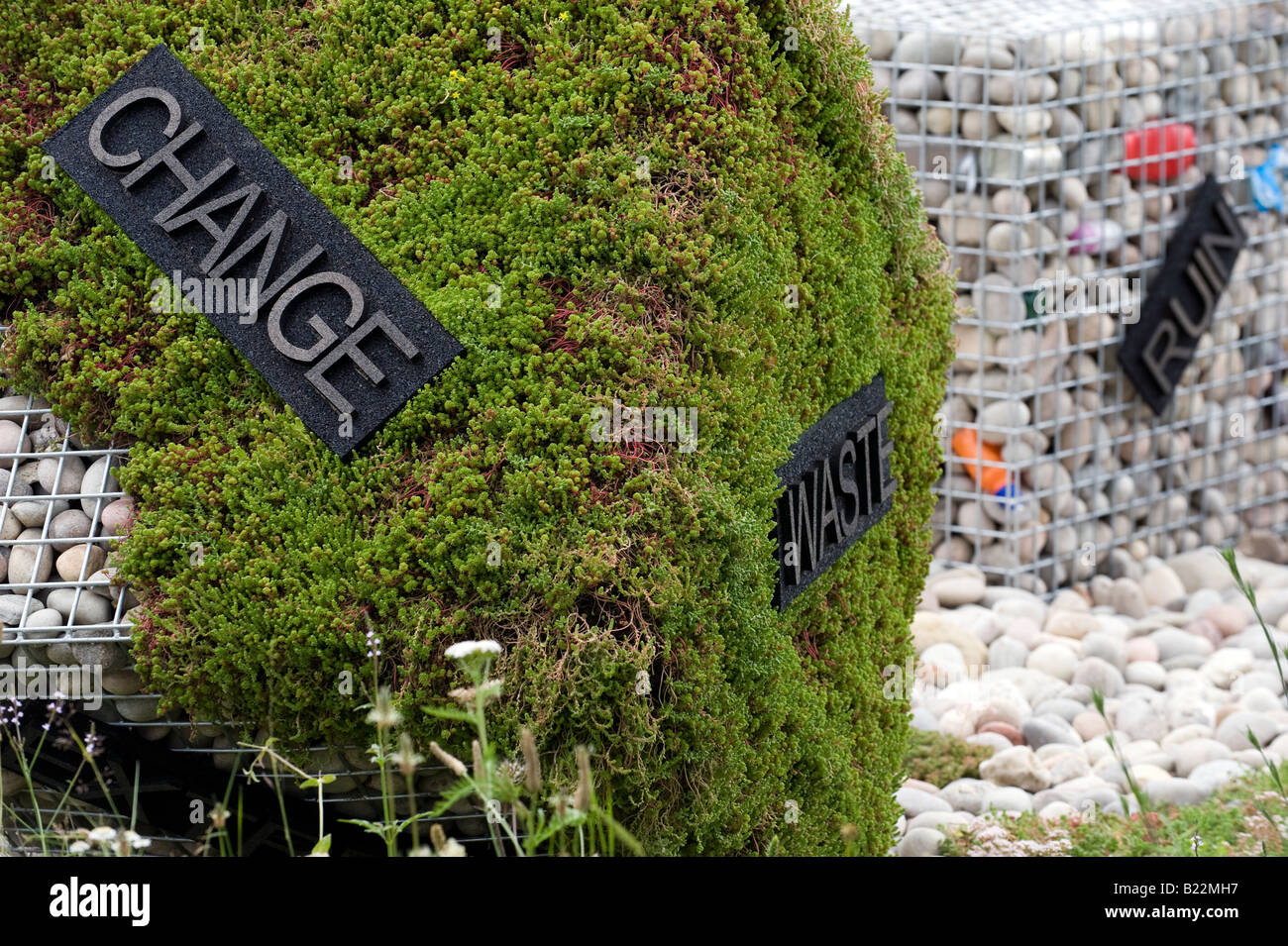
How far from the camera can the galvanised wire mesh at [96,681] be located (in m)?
2.91

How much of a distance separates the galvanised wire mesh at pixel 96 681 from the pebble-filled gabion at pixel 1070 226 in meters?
4.09

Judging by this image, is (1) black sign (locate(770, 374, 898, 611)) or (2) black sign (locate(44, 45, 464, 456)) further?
(1) black sign (locate(770, 374, 898, 611))

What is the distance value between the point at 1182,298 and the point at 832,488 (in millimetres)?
3912

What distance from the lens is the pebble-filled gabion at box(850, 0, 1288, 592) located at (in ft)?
20.7

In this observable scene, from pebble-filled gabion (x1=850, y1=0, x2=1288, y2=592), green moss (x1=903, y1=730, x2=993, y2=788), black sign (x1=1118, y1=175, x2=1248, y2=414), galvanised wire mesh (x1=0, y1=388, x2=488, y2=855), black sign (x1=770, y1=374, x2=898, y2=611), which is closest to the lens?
galvanised wire mesh (x1=0, y1=388, x2=488, y2=855)

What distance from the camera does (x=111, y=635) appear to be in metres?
2.89

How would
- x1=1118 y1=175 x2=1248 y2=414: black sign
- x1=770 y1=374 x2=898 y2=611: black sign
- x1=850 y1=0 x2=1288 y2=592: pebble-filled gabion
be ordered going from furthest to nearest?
Answer: 1. x1=1118 y1=175 x2=1248 y2=414: black sign
2. x1=850 y1=0 x2=1288 y2=592: pebble-filled gabion
3. x1=770 y1=374 x2=898 y2=611: black sign
